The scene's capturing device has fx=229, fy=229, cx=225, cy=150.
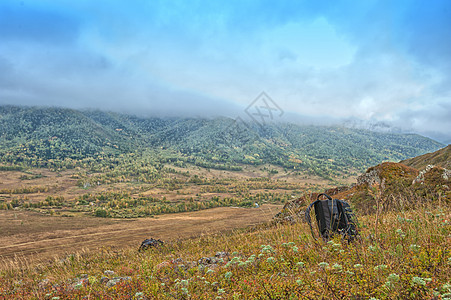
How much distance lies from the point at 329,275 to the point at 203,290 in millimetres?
2012

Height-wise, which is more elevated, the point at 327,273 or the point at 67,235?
the point at 327,273

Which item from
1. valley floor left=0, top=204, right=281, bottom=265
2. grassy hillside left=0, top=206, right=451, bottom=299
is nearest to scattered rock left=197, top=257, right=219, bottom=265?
grassy hillside left=0, top=206, right=451, bottom=299

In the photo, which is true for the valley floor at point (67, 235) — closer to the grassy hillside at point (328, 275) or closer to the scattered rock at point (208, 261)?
the scattered rock at point (208, 261)

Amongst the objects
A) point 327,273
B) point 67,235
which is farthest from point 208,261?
point 67,235

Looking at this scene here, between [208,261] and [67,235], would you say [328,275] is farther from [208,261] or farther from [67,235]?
[67,235]

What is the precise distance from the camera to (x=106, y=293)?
15.0 ft

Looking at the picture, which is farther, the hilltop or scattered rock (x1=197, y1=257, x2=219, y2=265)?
scattered rock (x1=197, y1=257, x2=219, y2=265)

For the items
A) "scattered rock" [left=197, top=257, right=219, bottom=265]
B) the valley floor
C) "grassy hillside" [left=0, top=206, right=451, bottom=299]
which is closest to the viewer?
"grassy hillside" [left=0, top=206, right=451, bottom=299]

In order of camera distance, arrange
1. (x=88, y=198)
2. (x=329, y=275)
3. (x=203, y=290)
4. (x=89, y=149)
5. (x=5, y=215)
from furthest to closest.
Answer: (x=89, y=149) → (x=88, y=198) → (x=5, y=215) → (x=203, y=290) → (x=329, y=275)

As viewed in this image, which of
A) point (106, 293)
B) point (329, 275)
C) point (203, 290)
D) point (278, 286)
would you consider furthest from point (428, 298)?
point (106, 293)

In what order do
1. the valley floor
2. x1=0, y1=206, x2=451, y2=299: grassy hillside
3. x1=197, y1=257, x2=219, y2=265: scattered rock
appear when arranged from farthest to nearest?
the valley floor → x1=197, y1=257, x2=219, y2=265: scattered rock → x1=0, y1=206, x2=451, y2=299: grassy hillside

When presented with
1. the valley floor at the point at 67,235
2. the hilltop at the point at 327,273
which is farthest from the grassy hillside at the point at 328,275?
the valley floor at the point at 67,235

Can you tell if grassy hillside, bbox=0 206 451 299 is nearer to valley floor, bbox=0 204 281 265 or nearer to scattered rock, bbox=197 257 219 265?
scattered rock, bbox=197 257 219 265

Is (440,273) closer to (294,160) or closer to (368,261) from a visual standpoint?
(368,261)
